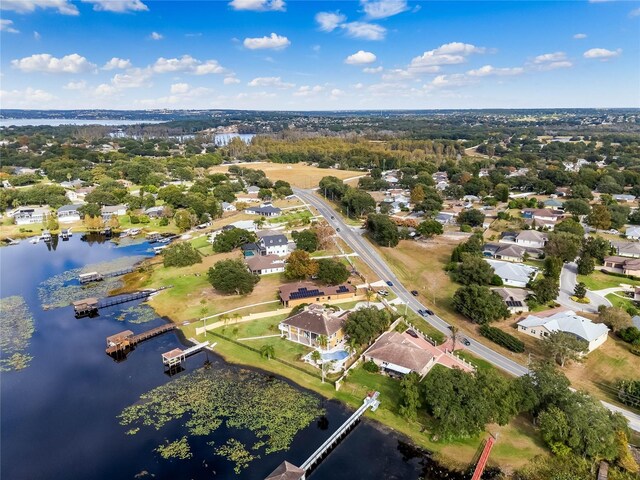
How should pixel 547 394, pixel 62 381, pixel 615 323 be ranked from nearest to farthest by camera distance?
pixel 547 394 → pixel 62 381 → pixel 615 323

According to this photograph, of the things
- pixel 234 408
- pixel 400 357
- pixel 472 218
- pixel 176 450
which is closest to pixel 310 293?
pixel 400 357

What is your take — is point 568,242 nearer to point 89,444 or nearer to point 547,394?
point 547,394

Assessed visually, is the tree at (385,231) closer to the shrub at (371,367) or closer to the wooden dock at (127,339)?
the shrub at (371,367)

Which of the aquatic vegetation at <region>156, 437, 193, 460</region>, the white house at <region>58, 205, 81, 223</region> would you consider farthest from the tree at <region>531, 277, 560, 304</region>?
the white house at <region>58, 205, 81, 223</region>

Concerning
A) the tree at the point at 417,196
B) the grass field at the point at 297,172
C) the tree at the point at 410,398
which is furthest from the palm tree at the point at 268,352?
the grass field at the point at 297,172

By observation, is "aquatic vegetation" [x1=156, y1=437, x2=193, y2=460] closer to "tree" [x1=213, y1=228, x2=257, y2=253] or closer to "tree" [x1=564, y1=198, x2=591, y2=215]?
"tree" [x1=213, y1=228, x2=257, y2=253]

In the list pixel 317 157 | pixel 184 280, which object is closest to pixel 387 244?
pixel 184 280
